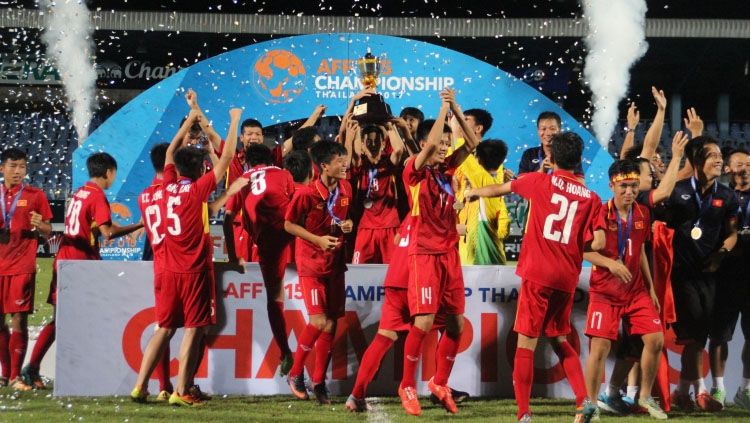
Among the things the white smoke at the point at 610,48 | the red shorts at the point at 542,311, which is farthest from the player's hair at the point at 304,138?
the white smoke at the point at 610,48

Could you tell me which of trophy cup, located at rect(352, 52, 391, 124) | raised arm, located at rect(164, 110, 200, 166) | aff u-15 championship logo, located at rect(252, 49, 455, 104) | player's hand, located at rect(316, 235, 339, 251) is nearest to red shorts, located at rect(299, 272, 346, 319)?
player's hand, located at rect(316, 235, 339, 251)

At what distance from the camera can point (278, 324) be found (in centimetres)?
673

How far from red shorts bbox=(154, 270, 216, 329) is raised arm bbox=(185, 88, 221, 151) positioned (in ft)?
3.71

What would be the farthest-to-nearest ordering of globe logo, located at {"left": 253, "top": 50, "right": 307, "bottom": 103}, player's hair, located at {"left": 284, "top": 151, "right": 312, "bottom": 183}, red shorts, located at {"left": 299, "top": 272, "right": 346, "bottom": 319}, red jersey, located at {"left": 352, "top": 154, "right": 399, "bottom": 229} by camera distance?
globe logo, located at {"left": 253, "top": 50, "right": 307, "bottom": 103} → red jersey, located at {"left": 352, "top": 154, "right": 399, "bottom": 229} → player's hair, located at {"left": 284, "top": 151, "right": 312, "bottom": 183} → red shorts, located at {"left": 299, "top": 272, "right": 346, "bottom": 319}

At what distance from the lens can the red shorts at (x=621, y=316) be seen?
5918 millimetres

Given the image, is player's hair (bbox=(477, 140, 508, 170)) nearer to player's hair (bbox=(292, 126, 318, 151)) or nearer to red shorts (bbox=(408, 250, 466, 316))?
player's hair (bbox=(292, 126, 318, 151))

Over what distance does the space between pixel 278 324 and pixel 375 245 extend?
114 cm

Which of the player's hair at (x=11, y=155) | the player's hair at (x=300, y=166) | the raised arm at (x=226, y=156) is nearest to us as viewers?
the raised arm at (x=226, y=156)

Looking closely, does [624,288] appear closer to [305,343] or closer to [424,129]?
[305,343]

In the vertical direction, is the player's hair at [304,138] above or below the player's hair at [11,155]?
above

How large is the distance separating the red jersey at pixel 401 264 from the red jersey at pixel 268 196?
1.26 metres

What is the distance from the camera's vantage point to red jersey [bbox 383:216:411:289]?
6215 millimetres

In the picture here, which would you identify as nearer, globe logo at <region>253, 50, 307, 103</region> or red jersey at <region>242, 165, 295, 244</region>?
red jersey at <region>242, 165, 295, 244</region>

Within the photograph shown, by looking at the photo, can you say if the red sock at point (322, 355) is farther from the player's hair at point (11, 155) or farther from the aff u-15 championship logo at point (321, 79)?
the aff u-15 championship logo at point (321, 79)
